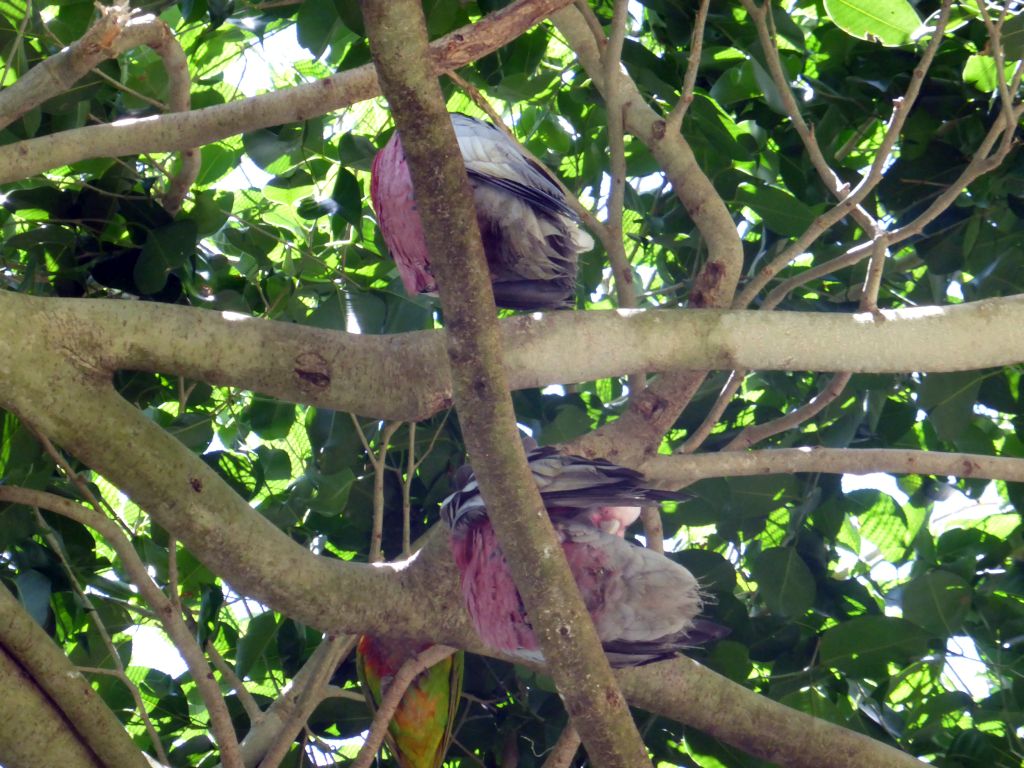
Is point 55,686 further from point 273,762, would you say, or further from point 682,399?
point 682,399

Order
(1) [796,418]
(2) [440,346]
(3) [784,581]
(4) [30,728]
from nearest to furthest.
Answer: (4) [30,728] < (2) [440,346] < (1) [796,418] < (3) [784,581]

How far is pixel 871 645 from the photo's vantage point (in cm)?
227

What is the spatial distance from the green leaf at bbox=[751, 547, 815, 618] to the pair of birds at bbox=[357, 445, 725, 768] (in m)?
0.58

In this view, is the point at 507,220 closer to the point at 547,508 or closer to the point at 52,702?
the point at 547,508

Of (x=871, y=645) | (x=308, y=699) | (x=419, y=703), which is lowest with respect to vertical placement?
(x=419, y=703)

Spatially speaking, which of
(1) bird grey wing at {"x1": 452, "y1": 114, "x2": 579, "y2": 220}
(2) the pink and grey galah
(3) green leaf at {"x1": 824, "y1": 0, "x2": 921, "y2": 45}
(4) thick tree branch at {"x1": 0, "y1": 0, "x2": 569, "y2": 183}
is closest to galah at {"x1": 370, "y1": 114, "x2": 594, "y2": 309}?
(1) bird grey wing at {"x1": 452, "y1": 114, "x2": 579, "y2": 220}

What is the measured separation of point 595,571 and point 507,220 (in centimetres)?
66

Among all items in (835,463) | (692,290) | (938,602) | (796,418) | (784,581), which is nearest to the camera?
(835,463)

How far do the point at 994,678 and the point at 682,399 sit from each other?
4.07ft

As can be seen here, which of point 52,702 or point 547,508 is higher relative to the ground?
point 547,508

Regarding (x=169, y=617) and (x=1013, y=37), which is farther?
(x=1013, y=37)

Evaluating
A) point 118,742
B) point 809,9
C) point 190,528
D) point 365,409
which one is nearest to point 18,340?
point 190,528

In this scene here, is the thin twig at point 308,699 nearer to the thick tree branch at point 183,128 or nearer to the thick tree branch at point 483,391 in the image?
the thick tree branch at point 483,391

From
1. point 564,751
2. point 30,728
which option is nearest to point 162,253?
point 30,728
